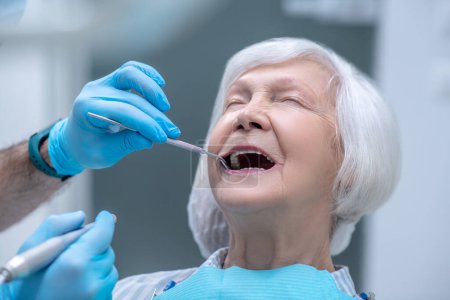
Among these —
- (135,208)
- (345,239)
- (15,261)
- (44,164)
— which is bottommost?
(135,208)

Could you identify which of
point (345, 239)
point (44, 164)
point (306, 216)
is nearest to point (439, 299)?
point (345, 239)

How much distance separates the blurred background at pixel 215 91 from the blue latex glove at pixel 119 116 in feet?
2.99

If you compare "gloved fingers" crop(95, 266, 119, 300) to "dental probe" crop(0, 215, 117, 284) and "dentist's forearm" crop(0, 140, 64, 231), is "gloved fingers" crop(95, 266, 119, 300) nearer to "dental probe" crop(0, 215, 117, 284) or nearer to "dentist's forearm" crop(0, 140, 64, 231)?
"dental probe" crop(0, 215, 117, 284)

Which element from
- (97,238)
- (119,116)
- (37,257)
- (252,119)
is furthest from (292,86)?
(37,257)

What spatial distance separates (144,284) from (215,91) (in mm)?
1160

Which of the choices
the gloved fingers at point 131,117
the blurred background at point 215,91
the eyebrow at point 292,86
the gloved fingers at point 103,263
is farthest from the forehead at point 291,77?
the blurred background at point 215,91

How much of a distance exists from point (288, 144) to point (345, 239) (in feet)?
1.66

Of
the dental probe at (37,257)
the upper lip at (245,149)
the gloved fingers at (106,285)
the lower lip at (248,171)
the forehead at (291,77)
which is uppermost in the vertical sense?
the forehead at (291,77)

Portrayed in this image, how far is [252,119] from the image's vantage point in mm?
1171

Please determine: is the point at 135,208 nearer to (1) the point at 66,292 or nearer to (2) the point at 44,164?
(2) the point at 44,164

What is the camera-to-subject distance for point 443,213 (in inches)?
89.8

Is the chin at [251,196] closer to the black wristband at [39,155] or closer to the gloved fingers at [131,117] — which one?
the gloved fingers at [131,117]

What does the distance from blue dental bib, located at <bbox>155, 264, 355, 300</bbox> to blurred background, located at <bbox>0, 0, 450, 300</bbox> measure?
0.92 m

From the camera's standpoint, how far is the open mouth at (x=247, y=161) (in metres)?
1.22
